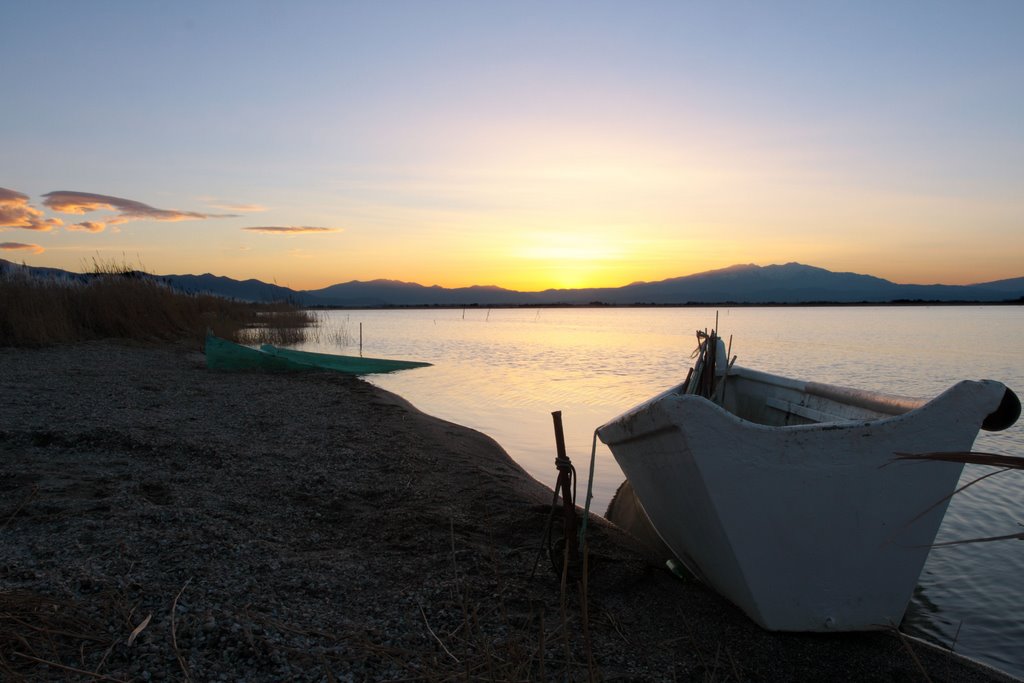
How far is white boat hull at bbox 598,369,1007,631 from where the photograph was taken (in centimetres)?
326

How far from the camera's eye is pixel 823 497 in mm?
3309

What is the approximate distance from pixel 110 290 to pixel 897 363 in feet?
76.0

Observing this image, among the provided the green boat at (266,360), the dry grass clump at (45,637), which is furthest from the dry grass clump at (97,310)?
the dry grass clump at (45,637)

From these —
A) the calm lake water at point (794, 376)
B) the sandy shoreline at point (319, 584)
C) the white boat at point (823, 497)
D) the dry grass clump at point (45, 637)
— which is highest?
the white boat at point (823, 497)

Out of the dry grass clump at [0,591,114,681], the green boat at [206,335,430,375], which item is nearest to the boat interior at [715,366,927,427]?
the dry grass clump at [0,591,114,681]

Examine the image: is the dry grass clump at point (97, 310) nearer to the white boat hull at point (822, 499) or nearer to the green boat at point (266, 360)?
the green boat at point (266, 360)

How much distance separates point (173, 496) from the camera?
4.69 meters

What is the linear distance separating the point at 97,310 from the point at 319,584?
16.6 metres

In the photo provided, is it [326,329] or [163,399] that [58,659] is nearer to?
[163,399]

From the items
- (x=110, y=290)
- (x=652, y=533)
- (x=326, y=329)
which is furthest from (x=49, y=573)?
(x=326, y=329)

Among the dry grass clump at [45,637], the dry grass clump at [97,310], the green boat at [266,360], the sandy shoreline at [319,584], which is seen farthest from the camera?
the dry grass clump at [97,310]

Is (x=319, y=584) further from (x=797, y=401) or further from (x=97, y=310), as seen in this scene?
(x=97, y=310)

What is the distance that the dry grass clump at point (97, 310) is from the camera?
14742 millimetres

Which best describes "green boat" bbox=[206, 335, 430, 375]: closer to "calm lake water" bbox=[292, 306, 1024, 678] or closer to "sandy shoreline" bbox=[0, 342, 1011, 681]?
"calm lake water" bbox=[292, 306, 1024, 678]
